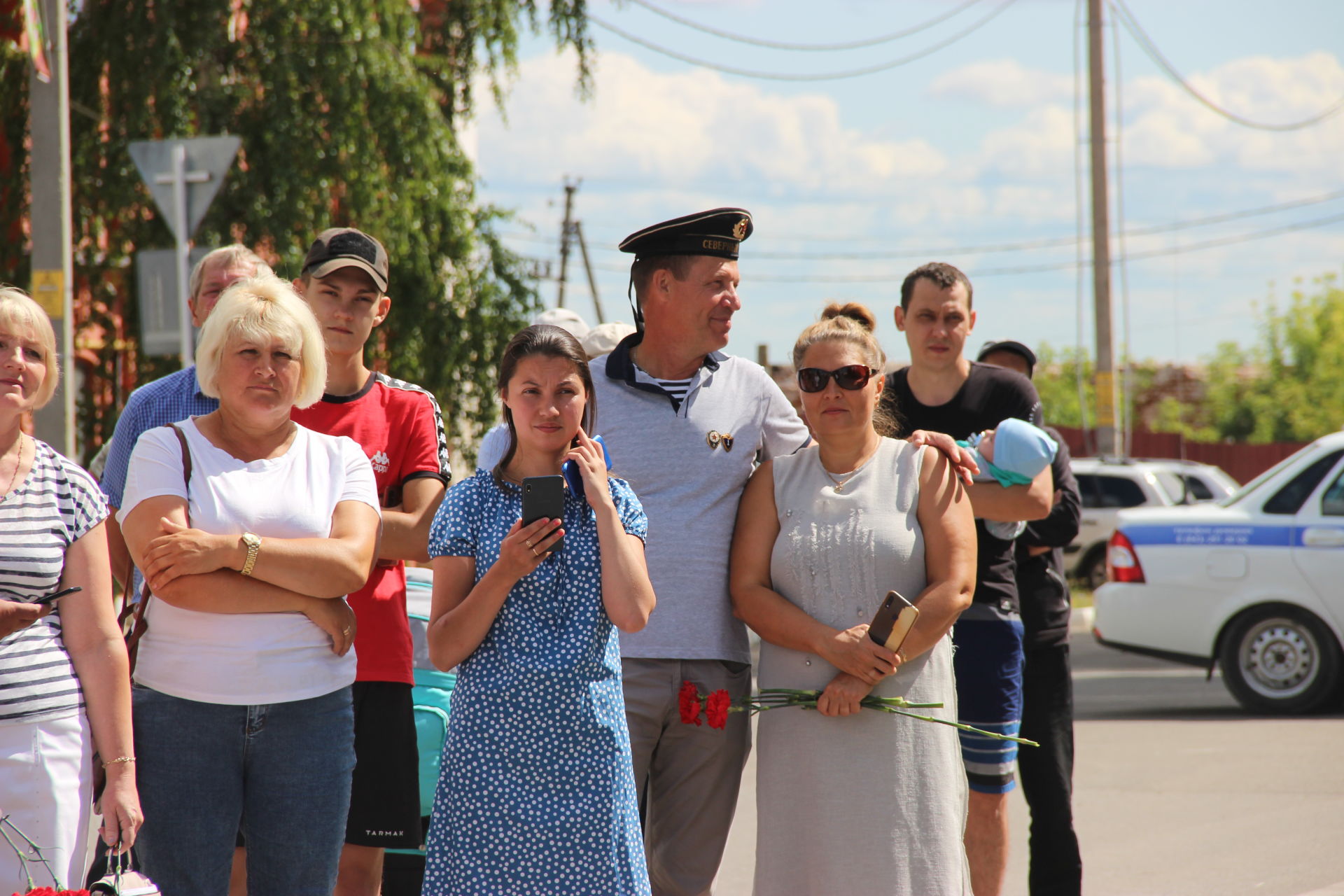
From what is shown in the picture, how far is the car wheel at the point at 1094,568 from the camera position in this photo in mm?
18484

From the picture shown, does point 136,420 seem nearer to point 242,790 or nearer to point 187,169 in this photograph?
point 242,790

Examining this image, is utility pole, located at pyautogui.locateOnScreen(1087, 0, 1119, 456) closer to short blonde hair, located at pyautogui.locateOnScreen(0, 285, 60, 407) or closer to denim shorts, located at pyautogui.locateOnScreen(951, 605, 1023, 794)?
denim shorts, located at pyautogui.locateOnScreen(951, 605, 1023, 794)

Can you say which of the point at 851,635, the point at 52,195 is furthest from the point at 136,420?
the point at 52,195

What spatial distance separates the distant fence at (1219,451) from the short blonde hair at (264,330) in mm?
32286

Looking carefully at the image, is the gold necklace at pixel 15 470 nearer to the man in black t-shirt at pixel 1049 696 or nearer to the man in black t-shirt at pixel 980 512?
the man in black t-shirt at pixel 980 512

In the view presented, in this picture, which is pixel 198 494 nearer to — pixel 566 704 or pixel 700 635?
pixel 566 704

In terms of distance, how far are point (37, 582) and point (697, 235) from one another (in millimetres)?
1943

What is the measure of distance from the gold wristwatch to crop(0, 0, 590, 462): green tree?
8251 mm

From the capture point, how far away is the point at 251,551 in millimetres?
3105

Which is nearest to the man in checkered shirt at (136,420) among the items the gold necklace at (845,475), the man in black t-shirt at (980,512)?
the gold necklace at (845,475)

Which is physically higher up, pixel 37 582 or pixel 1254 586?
pixel 37 582

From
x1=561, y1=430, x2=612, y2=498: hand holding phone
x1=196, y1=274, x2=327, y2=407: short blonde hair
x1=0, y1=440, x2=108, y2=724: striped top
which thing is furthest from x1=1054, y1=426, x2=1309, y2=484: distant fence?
x1=0, y1=440, x2=108, y2=724: striped top

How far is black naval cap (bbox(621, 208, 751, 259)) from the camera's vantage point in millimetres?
3896

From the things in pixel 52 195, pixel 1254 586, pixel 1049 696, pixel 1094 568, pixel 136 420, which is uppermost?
pixel 52 195
